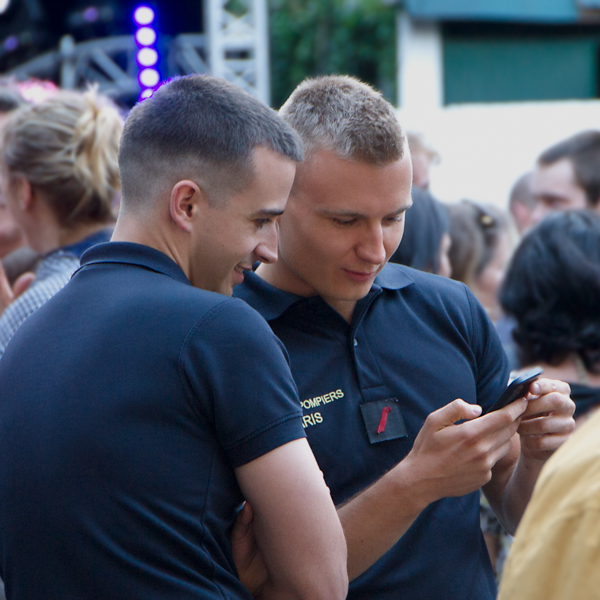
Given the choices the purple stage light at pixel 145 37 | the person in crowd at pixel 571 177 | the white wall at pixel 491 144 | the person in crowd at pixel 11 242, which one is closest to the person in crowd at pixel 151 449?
the person in crowd at pixel 11 242

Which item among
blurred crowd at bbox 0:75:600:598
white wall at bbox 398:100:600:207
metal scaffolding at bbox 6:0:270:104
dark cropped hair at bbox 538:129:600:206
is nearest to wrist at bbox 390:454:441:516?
blurred crowd at bbox 0:75:600:598

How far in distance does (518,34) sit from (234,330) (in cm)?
1157

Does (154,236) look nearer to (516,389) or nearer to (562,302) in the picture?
(516,389)

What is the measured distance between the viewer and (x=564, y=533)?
0.79 m

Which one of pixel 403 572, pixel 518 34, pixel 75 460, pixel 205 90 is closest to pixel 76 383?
pixel 75 460

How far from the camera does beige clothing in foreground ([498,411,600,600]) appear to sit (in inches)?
30.4

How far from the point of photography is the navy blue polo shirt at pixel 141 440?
1.22 meters

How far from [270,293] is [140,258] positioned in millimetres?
494

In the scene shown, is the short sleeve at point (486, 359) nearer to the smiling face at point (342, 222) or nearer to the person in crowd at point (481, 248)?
the smiling face at point (342, 222)

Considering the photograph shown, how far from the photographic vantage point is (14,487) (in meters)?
1.29

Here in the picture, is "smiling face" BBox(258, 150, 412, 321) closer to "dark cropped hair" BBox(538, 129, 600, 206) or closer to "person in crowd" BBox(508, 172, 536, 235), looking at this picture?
"dark cropped hair" BBox(538, 129, 600, 206)

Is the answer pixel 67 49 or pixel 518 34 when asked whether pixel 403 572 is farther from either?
pixel 518 34

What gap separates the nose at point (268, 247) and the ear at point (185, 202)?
0.15m

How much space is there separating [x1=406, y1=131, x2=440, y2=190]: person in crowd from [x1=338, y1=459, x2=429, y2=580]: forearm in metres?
2.92
